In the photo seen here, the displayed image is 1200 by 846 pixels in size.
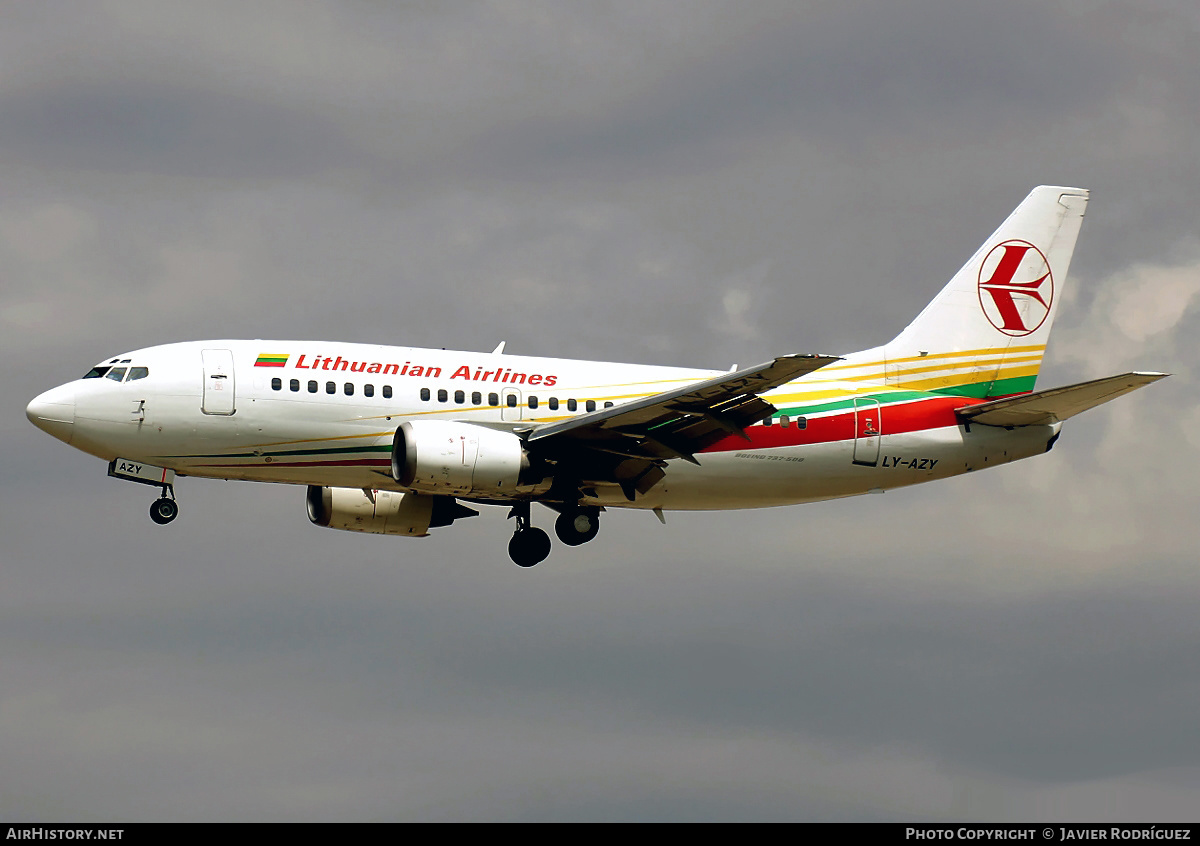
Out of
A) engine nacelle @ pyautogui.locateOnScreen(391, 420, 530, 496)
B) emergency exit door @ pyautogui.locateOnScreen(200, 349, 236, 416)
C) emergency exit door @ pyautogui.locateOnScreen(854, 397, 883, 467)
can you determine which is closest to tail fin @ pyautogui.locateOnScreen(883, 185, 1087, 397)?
emergency exit door @ pyautogui.locateOnScreen(854, 397, 883, 467)

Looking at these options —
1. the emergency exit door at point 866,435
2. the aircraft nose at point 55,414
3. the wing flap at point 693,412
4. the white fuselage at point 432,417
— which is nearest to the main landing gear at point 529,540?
the white fuselage at point 432,417

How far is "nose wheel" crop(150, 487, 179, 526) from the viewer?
47.0 m

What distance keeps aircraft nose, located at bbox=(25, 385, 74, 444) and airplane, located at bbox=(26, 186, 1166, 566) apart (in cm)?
6

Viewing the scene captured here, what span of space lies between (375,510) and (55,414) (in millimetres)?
10963

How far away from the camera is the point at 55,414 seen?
46.2 metres

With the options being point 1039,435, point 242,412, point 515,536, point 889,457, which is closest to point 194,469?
point 242,412

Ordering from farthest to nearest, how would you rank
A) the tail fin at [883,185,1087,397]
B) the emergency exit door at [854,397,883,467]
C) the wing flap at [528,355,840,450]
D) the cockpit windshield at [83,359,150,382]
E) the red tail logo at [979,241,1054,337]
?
the red tail logo at [979,241,1054,337] < the tail fin at [883,185,1087,397] < the emergency exit door at [854,397,883,467] < the cockpit windshield at [83,359,150,382] < the wing flap at [528,355,840,450]

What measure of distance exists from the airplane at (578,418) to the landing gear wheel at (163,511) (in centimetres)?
4

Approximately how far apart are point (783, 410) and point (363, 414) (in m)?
12.7

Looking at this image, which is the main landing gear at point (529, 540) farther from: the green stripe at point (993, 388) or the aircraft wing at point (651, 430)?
the green stripe at point (993, 388)

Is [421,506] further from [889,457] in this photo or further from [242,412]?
[889,457]

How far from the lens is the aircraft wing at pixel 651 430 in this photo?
Answer: 4503 cm

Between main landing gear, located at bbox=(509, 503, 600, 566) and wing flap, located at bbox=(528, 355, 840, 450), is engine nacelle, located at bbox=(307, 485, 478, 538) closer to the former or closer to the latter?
main landing gear, located at bbox=(509, 503, 600, 566)

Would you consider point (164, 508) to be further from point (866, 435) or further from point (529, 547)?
point (866, 435)
